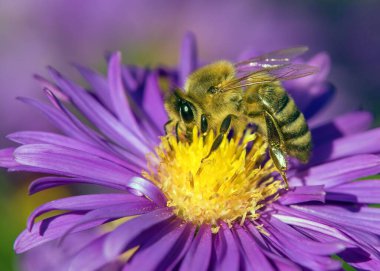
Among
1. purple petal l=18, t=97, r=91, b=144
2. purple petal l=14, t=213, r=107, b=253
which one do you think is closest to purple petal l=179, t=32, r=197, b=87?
purple petal l=18, t=97, r=91, b=144

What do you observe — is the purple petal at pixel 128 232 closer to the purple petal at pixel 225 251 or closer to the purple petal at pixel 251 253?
the purple petal at pixel 225 251

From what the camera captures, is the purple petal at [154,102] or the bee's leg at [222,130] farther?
the purple petal at [154,102]

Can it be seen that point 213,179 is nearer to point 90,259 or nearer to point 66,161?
point 66,161

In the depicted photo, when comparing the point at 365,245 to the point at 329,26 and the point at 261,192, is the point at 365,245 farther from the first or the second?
the point at 329,26


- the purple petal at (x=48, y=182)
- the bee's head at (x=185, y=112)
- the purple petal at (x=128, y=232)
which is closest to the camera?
the purple petal at (x=128, y=232)

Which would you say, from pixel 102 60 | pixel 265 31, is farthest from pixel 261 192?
pixel 265 31

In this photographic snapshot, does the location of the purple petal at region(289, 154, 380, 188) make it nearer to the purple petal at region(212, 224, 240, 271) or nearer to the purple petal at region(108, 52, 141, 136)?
the purple petal at region(212, 224, 240, 271)

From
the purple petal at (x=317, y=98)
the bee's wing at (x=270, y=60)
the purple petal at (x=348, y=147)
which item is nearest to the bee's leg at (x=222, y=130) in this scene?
the bee's wing at (x=270, y=60)

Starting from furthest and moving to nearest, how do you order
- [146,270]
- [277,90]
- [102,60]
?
[102,60], [277,90], [146,270]
